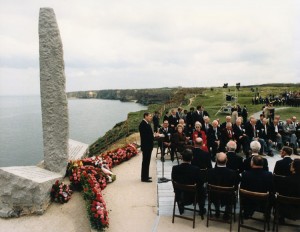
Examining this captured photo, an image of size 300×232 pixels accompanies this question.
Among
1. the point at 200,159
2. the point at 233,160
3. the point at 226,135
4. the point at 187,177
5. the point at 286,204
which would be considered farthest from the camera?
the point at 226,135

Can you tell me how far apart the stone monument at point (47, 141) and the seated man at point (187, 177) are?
153 inches

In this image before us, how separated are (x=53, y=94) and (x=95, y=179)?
294 cm

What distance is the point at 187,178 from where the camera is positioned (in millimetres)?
6555

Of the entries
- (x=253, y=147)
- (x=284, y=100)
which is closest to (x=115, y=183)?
(x=253, y=147)

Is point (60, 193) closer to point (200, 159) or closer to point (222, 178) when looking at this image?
point (200, 159)

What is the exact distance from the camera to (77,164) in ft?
32.2

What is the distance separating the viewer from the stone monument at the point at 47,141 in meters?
8.12

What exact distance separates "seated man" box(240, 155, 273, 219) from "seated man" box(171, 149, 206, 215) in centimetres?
99

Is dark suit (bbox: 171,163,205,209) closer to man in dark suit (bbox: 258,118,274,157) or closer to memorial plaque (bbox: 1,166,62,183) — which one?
memorial plaque (bbox: 1,166,62,183)

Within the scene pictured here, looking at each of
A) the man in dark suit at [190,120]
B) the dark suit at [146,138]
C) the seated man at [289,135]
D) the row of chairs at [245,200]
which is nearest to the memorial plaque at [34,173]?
the dark suit at [146,138]

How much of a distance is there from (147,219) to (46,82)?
5.19m

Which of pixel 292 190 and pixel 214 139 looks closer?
pixel 292 190

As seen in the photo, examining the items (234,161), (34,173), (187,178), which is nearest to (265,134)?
(234,161)

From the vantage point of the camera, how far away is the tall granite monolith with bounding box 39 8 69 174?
29.9 ft
